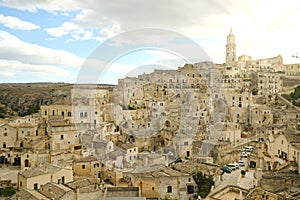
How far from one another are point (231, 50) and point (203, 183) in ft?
121

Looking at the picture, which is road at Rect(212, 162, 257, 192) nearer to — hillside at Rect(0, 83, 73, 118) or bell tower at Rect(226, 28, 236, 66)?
hillside at Rect(0, 83, 73, 118)

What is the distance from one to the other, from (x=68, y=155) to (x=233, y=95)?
63.0 feet

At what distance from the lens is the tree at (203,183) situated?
1474 centimetres

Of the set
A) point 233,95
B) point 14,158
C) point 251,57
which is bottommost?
point 14,158

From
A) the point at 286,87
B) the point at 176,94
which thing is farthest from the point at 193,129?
the point at 286,87

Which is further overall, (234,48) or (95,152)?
(234,48)

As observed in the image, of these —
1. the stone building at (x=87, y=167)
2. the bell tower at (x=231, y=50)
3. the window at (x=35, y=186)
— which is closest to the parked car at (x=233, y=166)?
the stone building at (x=87, y=167)

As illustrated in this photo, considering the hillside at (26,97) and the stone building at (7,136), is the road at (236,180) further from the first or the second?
the hillside at (26,97)

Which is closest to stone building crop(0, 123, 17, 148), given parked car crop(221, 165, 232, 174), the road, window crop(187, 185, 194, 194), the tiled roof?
the tiled roof

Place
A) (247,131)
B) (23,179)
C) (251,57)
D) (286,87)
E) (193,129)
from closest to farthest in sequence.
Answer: (23,179) < (193,129) < (247,131) < (286,87) < (251,57)

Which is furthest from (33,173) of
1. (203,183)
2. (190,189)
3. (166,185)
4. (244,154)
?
(244,154)

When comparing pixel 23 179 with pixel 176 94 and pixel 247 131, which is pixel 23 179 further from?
pixel 176 94

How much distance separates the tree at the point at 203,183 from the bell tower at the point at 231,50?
36.0m

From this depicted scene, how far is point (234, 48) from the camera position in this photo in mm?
48938
